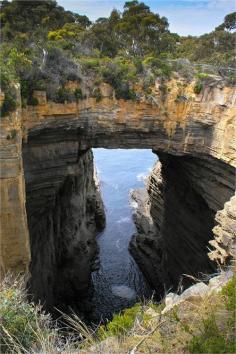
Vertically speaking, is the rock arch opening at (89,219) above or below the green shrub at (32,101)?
below

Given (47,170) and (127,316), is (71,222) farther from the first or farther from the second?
(127,316)

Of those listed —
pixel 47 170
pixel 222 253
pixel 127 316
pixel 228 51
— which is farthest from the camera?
pixel 228 51

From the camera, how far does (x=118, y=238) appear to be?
103 feet

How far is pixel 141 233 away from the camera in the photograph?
2955 cm

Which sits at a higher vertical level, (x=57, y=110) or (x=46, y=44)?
(x=46, y=44)

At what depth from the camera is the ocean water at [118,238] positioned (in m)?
24.2

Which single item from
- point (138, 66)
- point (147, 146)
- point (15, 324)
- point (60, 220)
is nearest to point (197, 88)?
point (138, 66)

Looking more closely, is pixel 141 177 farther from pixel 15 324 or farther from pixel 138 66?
pixel 15 324

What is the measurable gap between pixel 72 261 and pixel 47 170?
8.34m

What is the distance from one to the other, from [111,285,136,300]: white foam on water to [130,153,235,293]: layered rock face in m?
1.52

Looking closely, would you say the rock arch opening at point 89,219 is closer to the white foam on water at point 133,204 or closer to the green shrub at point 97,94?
the green shrub at point 97,94

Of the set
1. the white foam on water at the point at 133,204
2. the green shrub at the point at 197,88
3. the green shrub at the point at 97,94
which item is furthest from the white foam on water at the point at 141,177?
the green shrub at the point at 97,94

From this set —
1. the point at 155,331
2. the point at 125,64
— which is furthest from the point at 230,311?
the point at 125,64

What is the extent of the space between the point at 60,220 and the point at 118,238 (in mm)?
9247
